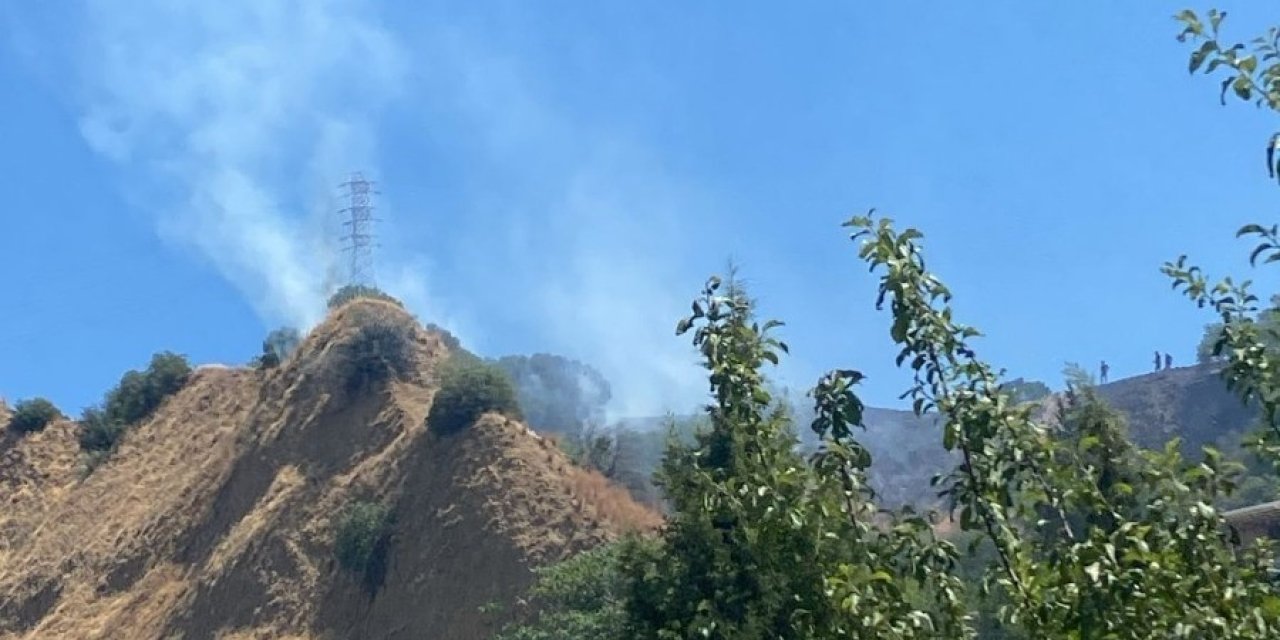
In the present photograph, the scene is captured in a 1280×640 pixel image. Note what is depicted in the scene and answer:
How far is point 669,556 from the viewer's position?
14.3 m

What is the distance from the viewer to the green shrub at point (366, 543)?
4225cm

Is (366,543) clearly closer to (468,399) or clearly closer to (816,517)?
(468,399)

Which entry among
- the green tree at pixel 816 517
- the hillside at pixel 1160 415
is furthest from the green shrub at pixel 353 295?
the green tree at pixel 816 517

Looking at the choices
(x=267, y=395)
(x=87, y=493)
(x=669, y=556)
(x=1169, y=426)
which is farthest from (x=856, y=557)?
(x=1169, y=426)

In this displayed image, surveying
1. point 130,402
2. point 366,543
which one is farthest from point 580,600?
point 130,402

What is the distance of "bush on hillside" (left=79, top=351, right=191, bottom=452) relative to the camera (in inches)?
2293

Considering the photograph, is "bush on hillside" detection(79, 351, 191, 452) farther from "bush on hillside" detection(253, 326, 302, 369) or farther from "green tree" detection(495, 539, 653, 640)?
"green tree" detection(495, 539, 653, 640)

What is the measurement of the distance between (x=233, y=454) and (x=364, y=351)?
5761 mm

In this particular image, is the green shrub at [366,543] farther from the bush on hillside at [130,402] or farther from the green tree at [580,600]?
the bush on hillside at [130,402]

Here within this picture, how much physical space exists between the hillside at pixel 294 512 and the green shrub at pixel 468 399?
1.93 ft

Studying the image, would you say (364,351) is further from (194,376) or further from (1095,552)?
(1095,552)

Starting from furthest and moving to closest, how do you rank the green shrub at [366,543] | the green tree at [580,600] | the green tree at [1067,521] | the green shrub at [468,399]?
the green shrub at [468,399]
the green shrub at [366,543]
the green tree at [580,600]
the green tree at [1067,521]

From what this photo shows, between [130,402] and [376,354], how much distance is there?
14205mm

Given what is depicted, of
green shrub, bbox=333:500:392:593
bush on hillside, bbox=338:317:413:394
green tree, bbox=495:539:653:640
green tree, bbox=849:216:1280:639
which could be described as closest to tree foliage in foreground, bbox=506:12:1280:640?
green tree, bbox=849:216:1280:639
